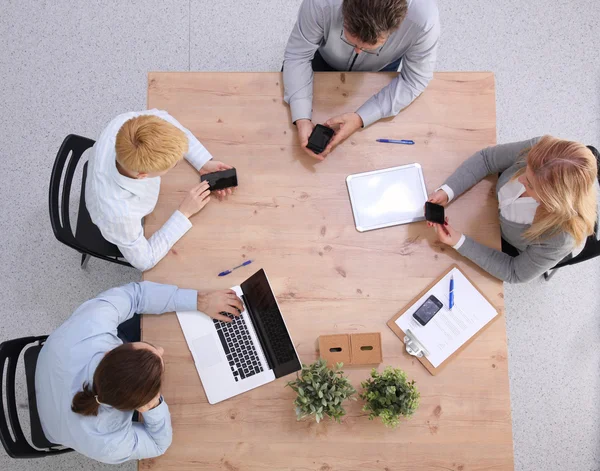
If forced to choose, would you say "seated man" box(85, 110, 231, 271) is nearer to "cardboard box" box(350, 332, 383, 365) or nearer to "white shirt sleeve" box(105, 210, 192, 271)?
"white shirt sleeve" box(105, 210, 192, 271)

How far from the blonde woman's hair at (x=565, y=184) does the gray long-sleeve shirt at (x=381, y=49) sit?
0.45m

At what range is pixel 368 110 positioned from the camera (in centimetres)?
157

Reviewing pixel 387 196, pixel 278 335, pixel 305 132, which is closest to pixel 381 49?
pixel 305 132

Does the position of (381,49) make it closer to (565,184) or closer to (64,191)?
(565,184)

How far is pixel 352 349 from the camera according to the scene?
4.74 feet

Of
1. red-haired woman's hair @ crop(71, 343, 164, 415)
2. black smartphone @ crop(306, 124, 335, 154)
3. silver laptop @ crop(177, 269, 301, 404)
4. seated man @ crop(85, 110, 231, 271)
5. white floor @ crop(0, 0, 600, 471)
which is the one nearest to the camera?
red-haired woman's hair @ crop(71, 343, 164, 415)

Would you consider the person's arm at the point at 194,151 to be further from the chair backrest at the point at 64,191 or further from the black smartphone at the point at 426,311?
the black smartphone at the point at 426,311

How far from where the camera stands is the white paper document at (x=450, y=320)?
4.81 feet

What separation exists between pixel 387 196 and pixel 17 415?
1.38m

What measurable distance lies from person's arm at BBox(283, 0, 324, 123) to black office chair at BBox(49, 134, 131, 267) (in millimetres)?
741

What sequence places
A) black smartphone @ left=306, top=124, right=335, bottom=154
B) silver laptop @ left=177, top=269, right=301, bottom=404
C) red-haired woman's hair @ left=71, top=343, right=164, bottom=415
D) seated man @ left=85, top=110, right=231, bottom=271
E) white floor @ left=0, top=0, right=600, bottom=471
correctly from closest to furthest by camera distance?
red-haired woman's hair @ left=71, top=343, right=164, bottom=415, seated man @ left=85, top=110, right=231, bottom=271, silver laptop @ left=177, top=269, right=301, bottom=404, black smartphone @ left=306, top=124, right=335, bottom=154, white floor @ left=0, top=0, right=600, bottom=471

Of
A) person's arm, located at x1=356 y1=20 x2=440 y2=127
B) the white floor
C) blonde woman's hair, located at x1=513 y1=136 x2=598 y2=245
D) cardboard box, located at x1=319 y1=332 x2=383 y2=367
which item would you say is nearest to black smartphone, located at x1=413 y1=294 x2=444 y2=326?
cardboard box, located at x1=319 y1=332 x2=383 y2=367

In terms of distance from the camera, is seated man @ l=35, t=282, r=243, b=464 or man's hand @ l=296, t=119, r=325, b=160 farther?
man's hand @ l=296, t=119, r=325, b=160

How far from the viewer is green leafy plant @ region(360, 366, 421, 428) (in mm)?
1312
